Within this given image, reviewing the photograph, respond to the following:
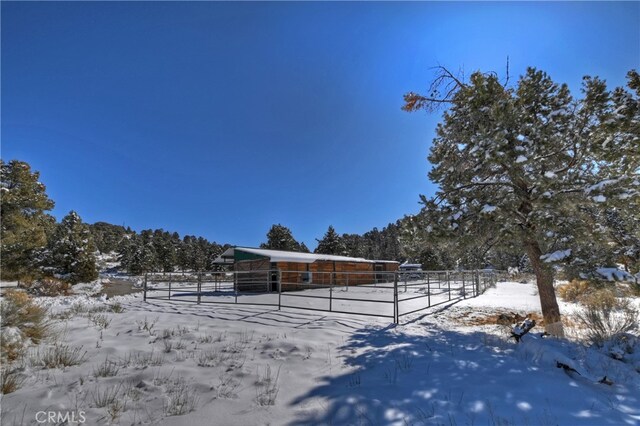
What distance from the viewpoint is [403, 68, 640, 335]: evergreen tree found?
6.47 meters

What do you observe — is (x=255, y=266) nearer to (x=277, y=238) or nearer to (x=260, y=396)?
(x=260, y=396)

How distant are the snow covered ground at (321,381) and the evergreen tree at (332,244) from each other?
4453 cm

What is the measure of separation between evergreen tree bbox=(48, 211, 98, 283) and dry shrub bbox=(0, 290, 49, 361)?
2968 cm

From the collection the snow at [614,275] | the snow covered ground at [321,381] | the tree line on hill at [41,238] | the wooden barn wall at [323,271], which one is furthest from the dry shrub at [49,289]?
the snow at [614,275]

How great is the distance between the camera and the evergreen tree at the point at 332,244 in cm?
5091

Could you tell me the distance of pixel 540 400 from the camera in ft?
10.8

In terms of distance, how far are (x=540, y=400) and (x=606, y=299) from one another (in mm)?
5043

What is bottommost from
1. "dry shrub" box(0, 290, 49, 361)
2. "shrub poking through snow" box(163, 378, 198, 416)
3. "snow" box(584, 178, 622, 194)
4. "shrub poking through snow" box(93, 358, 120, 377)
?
"shrub poking through snow" box(163, 378, 198, 416)

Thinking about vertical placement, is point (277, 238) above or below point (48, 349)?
above

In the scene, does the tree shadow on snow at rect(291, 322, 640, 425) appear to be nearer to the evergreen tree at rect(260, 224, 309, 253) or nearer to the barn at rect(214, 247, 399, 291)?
the barn at rect(214, 247, 399, 291)

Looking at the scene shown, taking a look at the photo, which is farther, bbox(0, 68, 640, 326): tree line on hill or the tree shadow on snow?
bbox(0, 68, 640, 326): tree line on hill

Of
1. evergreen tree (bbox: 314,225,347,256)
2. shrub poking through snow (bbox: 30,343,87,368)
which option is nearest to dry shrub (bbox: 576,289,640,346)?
shrub poking through snow (bbox: 30,343,87,368)

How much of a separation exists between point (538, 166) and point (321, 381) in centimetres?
760

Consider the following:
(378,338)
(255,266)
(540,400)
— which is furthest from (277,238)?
(540,400)
